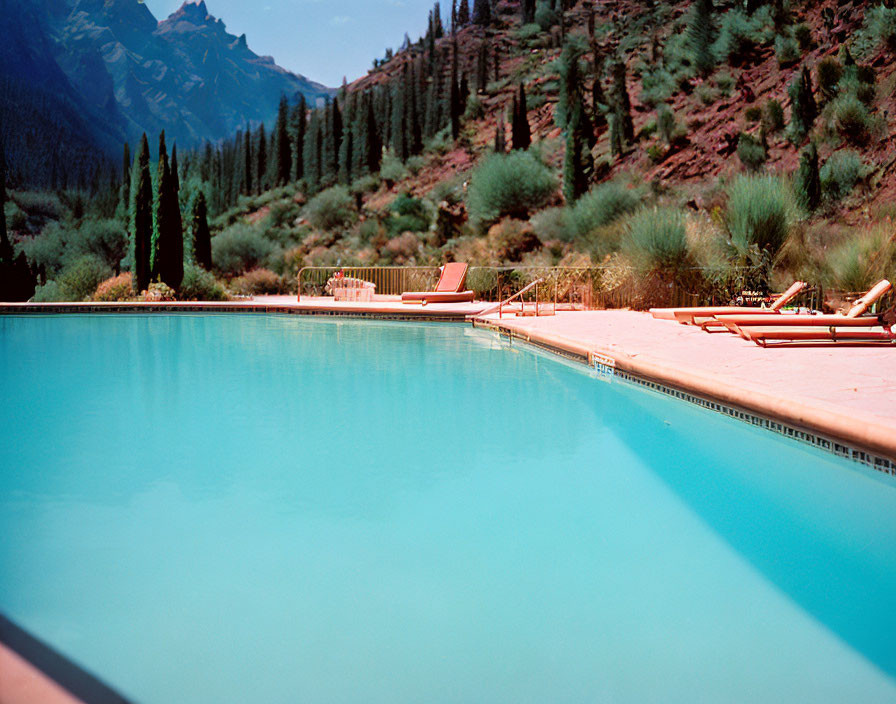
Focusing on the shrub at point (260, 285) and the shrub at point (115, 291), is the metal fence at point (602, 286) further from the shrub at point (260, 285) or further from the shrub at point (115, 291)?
the shrub at point (115, 291)

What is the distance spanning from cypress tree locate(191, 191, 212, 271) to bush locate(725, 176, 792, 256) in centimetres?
1507

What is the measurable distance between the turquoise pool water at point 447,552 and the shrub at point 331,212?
76.7ft

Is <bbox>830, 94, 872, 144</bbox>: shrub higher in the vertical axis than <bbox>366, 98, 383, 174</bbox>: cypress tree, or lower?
lower

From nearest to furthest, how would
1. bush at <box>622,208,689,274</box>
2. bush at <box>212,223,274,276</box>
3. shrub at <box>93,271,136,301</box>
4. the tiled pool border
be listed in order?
the tiled pool border, bush at <box>622,208,689,274</box>, shrub at <box>93,271,136,301</box>, bush at <box>212,223,274,276</box>

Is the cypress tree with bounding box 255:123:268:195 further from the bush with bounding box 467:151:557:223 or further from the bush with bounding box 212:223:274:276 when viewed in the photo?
the bush with bounding box 467:151:557:223

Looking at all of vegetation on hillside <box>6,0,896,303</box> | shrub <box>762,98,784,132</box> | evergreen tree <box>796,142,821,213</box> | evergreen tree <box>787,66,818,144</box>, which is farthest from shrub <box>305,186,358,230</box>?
evergreen tree <box>796,142,821,213</box>

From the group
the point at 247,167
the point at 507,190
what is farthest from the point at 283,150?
the point at 507,190

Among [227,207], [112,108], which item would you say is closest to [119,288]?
[227,207]

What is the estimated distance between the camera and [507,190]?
20469 millimetres

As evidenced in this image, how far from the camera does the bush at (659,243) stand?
10.4 meters

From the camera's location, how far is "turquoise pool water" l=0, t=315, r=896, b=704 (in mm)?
2246

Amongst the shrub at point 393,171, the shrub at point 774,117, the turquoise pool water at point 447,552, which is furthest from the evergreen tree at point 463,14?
the turquoise pool water at point 447,552

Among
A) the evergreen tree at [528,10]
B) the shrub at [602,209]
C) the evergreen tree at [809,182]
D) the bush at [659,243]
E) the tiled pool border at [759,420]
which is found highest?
the evergreen tree at [528,10]

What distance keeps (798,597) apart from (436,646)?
1375mm
